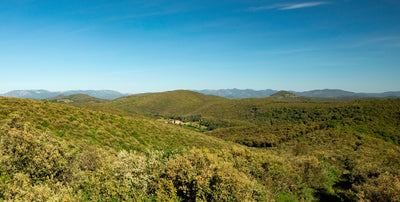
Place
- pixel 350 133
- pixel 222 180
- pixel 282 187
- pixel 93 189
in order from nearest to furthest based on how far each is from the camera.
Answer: pixel 93 189
pixel 222 180
pixel 282 187
pixel 350 133

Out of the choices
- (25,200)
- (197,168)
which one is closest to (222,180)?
(197,168)

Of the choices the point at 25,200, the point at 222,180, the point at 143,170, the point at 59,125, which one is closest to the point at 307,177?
the point at 222,180

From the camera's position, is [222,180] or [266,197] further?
[266,197]

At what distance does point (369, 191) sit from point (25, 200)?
27.5 m

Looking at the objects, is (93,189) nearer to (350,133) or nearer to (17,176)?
(17,176)

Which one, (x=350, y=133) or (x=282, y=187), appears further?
(x=350, y=133)

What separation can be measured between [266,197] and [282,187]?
278 inches

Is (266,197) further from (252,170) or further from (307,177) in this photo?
(307,177)

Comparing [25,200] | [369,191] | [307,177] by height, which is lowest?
[307,177]

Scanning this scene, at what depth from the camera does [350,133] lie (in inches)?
2645

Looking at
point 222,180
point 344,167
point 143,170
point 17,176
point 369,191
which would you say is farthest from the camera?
Answer: point 344,167

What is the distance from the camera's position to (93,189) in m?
11.7

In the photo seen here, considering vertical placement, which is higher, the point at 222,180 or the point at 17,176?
the point at 17,176

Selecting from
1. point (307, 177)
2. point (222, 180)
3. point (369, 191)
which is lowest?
point (307, 177)
